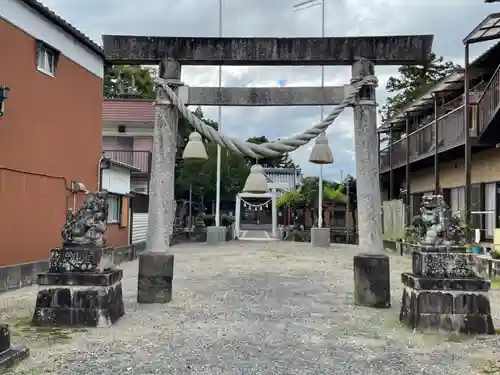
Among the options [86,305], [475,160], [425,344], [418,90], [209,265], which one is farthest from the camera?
[418,90]

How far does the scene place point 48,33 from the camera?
405 inches

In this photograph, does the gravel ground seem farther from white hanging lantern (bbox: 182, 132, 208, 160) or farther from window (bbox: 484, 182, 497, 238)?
window (bbox: 484, 182, 497, 238)

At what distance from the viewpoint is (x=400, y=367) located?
4547 millimetres

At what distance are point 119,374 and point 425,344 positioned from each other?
3249mm

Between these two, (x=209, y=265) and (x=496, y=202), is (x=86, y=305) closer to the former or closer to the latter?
(x=209, y=265)

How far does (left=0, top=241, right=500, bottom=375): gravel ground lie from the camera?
452cm

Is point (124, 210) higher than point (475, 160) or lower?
lower

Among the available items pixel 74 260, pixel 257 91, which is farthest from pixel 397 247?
pixel 74 260

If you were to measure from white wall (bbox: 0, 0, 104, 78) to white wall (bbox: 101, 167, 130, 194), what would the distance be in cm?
285

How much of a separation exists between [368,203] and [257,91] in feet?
8.09

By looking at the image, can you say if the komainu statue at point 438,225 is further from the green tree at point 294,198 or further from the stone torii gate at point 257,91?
the green tree at point 294,198

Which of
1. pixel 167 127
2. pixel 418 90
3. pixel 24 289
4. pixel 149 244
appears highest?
pixel 418 90

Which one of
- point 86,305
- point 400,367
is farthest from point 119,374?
point 400,367

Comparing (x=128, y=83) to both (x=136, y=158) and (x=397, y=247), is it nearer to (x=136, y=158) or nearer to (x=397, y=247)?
(x=136, y=158)
